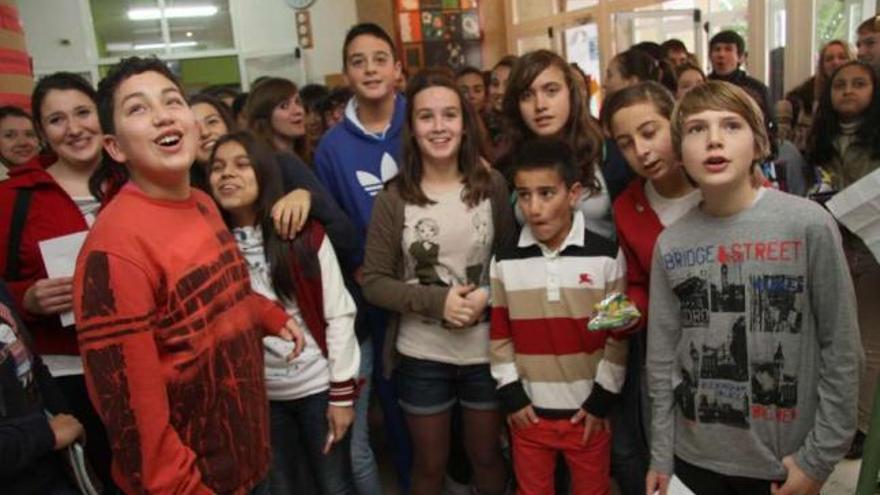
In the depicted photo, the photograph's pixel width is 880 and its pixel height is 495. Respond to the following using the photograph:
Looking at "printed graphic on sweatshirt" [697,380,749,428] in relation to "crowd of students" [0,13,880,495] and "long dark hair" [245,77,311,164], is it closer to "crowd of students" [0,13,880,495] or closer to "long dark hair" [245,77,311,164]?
"crowd of students" [0,13,880,495]

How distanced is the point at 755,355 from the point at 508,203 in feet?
3.12

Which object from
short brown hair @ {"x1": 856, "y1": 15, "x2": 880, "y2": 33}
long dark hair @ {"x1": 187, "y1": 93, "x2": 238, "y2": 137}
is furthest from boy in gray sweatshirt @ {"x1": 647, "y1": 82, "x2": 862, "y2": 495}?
short brown hair @ {"x1": 856, "y1": 15, "x2": 880, "y2": 33}

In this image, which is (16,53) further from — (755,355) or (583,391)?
(755,355)

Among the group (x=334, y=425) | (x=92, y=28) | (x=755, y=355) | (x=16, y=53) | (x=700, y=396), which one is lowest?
(x=334, y=425)

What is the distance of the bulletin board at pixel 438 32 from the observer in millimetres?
9414

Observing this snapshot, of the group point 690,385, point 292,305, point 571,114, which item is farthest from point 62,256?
point 690,385

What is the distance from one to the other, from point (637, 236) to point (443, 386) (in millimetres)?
841

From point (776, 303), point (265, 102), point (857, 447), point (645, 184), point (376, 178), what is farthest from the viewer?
point (265, 102)

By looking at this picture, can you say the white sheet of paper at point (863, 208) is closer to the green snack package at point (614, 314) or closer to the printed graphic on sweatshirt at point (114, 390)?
the green snack package at point (614, 314)

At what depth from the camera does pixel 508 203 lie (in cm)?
220

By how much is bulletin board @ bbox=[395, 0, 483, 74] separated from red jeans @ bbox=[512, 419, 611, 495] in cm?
794

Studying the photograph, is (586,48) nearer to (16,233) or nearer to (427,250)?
(427,250)

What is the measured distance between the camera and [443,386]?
2.20 metres

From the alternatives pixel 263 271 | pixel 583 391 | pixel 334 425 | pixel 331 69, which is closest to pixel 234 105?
pixel 263 271
